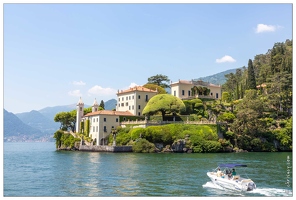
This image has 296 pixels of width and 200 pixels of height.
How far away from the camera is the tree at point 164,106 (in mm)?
71894

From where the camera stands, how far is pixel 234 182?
2636 cm

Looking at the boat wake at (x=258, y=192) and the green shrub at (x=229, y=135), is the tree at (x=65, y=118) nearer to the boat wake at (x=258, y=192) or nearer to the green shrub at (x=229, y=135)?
the green shrub at (x=229, y=135)

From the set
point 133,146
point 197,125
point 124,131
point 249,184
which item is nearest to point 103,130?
point 124,131

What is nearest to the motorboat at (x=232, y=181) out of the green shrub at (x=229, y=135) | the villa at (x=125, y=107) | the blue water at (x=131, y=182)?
the blue water at (x=131, y=182)

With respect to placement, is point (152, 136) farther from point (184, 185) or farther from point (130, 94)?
point (184, 185)

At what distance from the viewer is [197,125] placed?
6762 cm

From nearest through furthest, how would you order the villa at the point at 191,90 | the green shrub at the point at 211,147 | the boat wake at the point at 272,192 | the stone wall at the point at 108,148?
the boat wake at the point at 272,192 → the stone wall at the point at 108,148 → the green shrub at the point at 211,147 → the villa at the point at 191,90

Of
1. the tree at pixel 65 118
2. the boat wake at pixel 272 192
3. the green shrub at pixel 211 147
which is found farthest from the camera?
the tree at pixel 65 118

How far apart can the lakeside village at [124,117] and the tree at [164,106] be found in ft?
7.31

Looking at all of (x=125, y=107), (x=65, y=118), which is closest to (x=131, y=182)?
(x=125, y=107)

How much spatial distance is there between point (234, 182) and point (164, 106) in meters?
45.8

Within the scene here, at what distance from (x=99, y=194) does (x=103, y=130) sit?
47706 mm

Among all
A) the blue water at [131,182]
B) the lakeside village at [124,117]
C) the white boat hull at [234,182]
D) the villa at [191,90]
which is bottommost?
the blue water at [131,182]

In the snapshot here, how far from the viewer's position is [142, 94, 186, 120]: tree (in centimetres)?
7189
